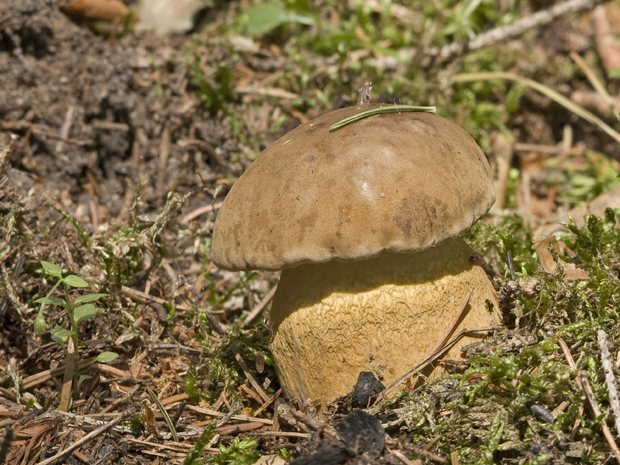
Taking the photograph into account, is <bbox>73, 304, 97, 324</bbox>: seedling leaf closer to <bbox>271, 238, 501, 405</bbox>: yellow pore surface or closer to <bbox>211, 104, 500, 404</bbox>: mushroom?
<bbox>211, 104, 500, 404</bbox>: mushroom

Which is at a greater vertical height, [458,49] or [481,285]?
[458,49]

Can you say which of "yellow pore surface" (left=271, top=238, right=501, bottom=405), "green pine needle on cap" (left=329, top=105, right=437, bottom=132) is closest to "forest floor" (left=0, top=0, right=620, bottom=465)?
"yellow pore surface" (left=271, top=238, right=501, bottom=405)

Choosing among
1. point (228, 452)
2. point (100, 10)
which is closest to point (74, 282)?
point (228, 452)

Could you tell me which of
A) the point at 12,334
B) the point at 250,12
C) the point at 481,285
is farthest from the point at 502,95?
the point at 12,334

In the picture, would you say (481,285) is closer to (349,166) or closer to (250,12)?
(349,166)

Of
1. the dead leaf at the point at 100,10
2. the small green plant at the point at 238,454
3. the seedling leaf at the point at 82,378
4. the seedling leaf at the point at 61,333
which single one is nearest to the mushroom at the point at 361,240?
the small green plant at the point at 238,454

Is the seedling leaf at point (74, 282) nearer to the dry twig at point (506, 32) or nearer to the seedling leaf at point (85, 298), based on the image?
the seedling leaf at point (85, 298)

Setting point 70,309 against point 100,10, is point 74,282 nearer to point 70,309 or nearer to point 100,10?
point 70,309
